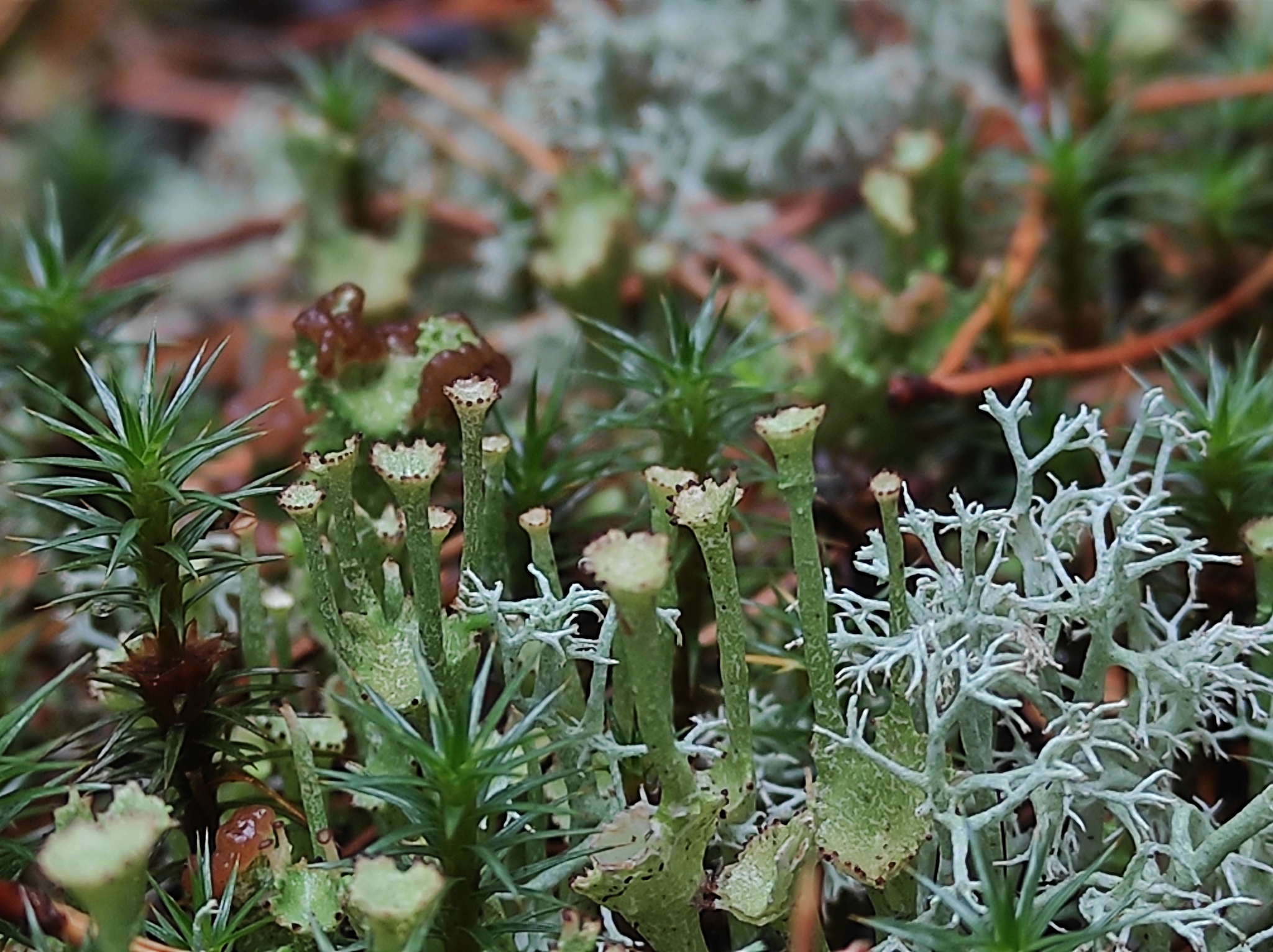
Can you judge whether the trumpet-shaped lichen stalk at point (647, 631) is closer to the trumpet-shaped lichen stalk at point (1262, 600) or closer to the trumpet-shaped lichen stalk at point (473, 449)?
the trumpet-shaped lichen stalk at point (473, 449)

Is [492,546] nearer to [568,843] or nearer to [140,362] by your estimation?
[568,843]

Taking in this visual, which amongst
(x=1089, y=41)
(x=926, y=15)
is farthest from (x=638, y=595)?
(x=1089, y=41)

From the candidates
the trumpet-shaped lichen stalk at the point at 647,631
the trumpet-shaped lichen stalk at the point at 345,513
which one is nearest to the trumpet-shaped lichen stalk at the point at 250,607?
the trumpet-shaped lichen stalk at the point at 345,513

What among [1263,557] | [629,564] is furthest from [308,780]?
[1263,557]

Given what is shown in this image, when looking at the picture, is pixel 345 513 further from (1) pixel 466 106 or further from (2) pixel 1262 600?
(1) pixel 466 106

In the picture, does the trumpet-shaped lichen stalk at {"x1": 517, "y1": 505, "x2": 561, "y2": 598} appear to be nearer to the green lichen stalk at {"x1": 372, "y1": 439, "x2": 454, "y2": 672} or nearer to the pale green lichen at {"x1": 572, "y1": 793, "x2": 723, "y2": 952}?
the green lichen stalk at {"x1": 372, "y1": 439, "x2": 454, "y2": 672}

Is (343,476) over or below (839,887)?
over
